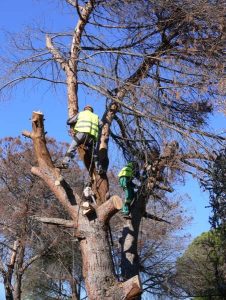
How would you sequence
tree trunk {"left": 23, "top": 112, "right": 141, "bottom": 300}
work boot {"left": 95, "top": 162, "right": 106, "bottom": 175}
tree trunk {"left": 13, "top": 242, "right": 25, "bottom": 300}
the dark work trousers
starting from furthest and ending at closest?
1. tree trunk {"left": 13, "top": 242, "right": 25, "bottom": 300}
2. work boot {"left": 95, "top": 162, "right": 106, "bottom": 175}
3. the dark work trousers
4. tree trunk {"left": 23, "top": 112, "right": 141, "bottom": 300}

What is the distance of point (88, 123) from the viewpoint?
7945mm

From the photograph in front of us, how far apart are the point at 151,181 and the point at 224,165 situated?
4.66ft

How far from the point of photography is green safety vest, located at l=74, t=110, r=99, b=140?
25.9 ft

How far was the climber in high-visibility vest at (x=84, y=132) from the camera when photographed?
784cm

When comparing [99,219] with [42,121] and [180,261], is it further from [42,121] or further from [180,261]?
[180,261]

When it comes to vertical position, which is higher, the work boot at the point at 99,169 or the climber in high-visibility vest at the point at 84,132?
the climber in high-visibility vest at the point at 84,132

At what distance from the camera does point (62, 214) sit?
1967 cm

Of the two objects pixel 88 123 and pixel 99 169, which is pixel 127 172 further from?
pixel 88 123

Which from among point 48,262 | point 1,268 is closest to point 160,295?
point 48,262

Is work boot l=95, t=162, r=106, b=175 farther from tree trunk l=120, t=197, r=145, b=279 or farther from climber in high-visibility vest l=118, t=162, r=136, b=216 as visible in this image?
tree trunk l=120, t=197, r=145, b=279

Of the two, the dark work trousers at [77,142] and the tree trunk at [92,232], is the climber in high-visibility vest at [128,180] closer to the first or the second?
the dark work trousers at [77,142]

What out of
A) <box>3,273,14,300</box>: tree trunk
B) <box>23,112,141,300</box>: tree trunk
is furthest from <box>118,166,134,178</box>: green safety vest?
<box>3,273,14,300</box>: tree trunk

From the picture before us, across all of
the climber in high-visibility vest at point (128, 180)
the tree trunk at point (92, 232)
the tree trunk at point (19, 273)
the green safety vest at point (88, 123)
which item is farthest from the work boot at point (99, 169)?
the tree trunk at point (19, 273)

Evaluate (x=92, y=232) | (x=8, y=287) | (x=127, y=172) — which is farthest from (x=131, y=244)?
(x=8, y=287)
